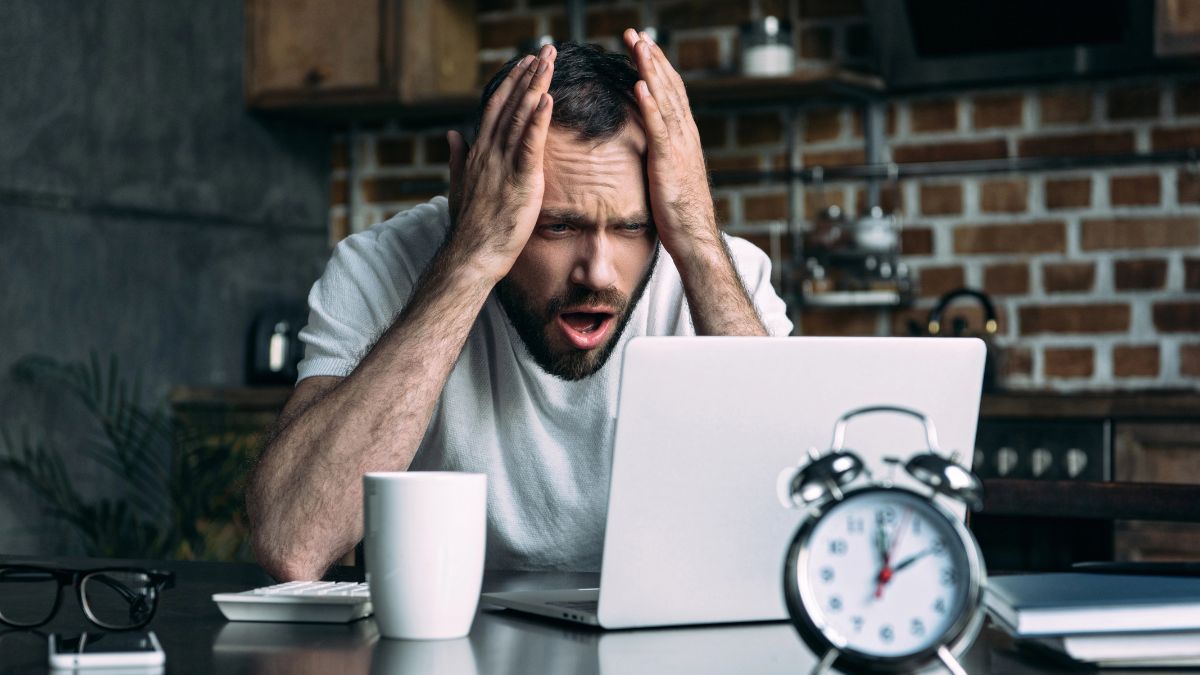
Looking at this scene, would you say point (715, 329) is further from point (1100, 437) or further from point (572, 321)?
point (1100, 437)

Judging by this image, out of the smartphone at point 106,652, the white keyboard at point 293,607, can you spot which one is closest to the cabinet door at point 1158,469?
the white keyboard at point 293,607

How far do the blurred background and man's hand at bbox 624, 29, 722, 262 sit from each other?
1149 millimetres

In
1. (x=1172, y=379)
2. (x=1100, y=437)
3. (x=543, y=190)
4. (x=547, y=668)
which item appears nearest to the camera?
(x=547, y=668)

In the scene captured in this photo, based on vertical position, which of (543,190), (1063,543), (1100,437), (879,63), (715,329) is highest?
(879,63)

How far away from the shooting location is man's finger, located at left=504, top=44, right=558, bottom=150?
62.0 inches

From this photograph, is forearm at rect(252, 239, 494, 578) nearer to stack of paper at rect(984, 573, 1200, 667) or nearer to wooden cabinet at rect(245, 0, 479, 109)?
stack of paper at rect(984, 573, 1200, 667)

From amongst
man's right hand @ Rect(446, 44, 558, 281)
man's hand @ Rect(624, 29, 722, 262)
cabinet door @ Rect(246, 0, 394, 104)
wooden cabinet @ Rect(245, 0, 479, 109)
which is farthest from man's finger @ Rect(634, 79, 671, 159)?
cabinet door @ Rect(246, 0, 394, 104)

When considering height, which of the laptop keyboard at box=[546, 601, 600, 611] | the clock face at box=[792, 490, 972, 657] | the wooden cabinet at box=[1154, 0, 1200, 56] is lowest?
the laptop keyboard at box=[546, 601, 600, 611]

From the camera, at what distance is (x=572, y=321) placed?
5.32 ft

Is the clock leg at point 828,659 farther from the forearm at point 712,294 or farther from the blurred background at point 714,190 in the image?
the blurred background at point 714,190

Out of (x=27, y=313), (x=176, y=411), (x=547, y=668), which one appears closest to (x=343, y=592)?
(x=547, y=668)

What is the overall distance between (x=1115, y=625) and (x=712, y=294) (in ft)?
2.72

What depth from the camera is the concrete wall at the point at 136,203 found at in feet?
9.69

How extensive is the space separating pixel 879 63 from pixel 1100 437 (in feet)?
3.38
